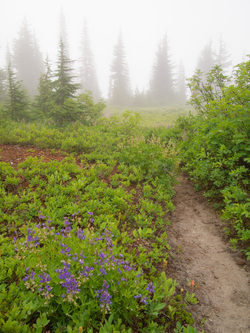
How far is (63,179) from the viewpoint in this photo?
518cm

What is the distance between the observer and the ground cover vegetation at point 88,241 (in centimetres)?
217

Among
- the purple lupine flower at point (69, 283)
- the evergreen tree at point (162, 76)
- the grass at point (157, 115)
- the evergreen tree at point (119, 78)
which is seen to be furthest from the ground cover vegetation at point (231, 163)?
the evergreen tree at point (162, 76)

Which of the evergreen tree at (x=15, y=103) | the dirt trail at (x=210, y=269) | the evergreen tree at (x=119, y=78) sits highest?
the evergreen tree at (x=119, y=78)

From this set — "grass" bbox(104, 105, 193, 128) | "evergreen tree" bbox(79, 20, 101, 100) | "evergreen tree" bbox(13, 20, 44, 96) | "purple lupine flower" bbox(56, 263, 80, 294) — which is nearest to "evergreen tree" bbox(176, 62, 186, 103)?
"evergreen tree" bbox(79, 20, 101, 100)

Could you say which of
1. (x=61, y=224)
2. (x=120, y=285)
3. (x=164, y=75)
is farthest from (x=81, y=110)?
(x=164, y=75)

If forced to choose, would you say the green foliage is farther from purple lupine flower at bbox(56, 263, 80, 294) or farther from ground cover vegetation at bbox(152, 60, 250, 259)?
purple lupine flower at bbox(56, 263, 80, 294)

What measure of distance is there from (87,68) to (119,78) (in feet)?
34.6

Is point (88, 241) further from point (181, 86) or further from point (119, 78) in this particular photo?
point (181, 86)

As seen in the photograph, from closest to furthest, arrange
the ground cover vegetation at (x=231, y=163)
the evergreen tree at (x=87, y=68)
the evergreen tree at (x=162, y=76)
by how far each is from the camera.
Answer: the ground cover vegetation at (x=231, y=163), the evergreen tree at (x=162, y=76), the evergreen tree at (x=87, y=68)

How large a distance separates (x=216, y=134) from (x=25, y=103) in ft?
36.2

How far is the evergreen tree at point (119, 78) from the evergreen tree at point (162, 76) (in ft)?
22.1

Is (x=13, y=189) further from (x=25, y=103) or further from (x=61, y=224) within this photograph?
(x=25, y=103)

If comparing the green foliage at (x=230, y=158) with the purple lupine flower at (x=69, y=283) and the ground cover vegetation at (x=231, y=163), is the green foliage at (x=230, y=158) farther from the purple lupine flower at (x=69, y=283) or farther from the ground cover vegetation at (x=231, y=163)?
the purple lupine flower at (x=69, y=283)

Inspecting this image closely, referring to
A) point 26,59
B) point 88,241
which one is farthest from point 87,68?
point 88,241
